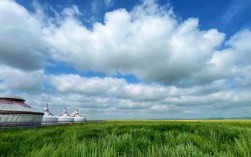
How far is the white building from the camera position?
4934cm

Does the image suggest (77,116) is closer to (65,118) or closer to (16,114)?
(65,118)

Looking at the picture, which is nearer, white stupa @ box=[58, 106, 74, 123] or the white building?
the white building

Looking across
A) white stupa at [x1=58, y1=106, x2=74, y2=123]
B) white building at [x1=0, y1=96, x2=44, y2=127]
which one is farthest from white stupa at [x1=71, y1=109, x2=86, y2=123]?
white building at [x1=0, y1=96, x2=44, y2=127]

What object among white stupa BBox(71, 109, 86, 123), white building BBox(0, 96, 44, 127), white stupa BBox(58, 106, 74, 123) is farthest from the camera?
white stupa BBox(71, 109, 86, 123)

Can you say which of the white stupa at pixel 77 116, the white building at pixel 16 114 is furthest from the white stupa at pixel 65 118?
the white building at pixel 16 114

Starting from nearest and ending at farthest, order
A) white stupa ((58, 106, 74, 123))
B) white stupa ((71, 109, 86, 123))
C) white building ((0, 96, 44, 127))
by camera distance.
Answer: white building ((0, 96, 44, 127))
white stupa ((58, 106, 74, 123))
white stupa ((71, 109, 86, 123))

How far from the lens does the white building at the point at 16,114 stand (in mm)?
49344

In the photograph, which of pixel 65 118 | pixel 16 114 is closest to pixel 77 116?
pixel 65 118

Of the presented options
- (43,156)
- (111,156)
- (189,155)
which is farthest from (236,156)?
(43,156)

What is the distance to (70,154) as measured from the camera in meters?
4.30

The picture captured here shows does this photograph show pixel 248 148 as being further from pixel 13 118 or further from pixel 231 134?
pixel 13 118

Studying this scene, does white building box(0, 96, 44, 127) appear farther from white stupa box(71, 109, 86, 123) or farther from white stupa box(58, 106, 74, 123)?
white stupa box(71, 109, 86, 123)

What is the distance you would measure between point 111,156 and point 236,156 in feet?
6.72

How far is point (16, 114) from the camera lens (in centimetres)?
5128
